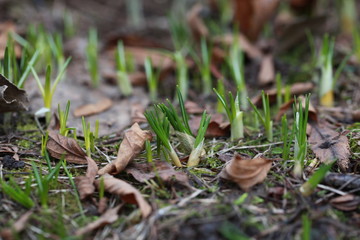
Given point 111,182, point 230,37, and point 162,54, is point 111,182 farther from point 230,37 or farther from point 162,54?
point 230,37

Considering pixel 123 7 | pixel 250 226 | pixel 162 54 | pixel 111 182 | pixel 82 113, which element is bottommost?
pixel 250 226

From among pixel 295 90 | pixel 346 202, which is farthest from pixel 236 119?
pixel 295 90

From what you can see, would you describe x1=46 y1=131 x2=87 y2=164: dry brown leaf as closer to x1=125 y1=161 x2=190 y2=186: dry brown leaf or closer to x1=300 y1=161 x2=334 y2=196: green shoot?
x1=125 y1=161 x2=190 y2=186: dry brown leaf

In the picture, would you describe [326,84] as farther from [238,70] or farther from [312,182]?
[312,182]

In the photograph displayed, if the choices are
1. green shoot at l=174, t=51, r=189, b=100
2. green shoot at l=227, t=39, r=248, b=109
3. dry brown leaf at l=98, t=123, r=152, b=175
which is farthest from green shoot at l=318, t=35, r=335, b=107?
dry brown leaf at l=98, t=123, r=152, b=175

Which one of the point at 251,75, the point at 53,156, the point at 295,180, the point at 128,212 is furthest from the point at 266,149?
the point at 251,75

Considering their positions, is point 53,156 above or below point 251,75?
below

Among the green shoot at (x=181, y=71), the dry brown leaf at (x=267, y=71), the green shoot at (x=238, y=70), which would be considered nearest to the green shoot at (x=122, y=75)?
the green shoot at (x=181, y=71)
